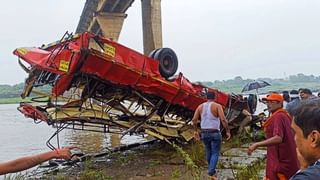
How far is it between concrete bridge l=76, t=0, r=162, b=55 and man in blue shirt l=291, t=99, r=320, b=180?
73.3 ft

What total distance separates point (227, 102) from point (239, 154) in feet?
6.76

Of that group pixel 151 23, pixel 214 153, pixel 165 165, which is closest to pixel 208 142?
pixel 214 153

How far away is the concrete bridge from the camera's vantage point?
24359mm

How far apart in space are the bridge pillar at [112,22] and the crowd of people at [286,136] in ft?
77.1

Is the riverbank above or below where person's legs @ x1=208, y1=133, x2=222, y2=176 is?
below

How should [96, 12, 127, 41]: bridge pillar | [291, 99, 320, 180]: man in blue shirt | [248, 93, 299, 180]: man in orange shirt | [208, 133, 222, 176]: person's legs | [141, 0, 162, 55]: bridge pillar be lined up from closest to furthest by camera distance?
[291, 99, 320, 180]: man in blue shirt → [248, 93, 299, 180]: man in orange shirt → [208, 133, 222, 176]: person's legs → [141, 0, 162, 55]: bridge pillar → [96, 12, 127, 41]: bridge pillar

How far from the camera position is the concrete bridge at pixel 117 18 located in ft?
79.9

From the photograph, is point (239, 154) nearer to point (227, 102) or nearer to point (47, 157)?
point (227, 102)

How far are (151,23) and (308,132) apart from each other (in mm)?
22869

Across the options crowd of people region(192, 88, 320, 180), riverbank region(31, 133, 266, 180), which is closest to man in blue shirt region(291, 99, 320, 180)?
crowd of people region(192, 88, 320, 180)

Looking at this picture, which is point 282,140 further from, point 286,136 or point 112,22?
point 112,22

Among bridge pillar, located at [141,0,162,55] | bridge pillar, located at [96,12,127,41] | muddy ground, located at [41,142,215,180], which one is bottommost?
muddy ground, located at [41,142,215,180]

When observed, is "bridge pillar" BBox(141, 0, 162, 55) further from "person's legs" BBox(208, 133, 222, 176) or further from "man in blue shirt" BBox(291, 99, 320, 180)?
"man in blue shirt" BBox(291, 99, 320, 180)

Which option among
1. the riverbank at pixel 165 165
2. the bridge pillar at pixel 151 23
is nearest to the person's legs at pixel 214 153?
the riverbank at pixel 165 165
